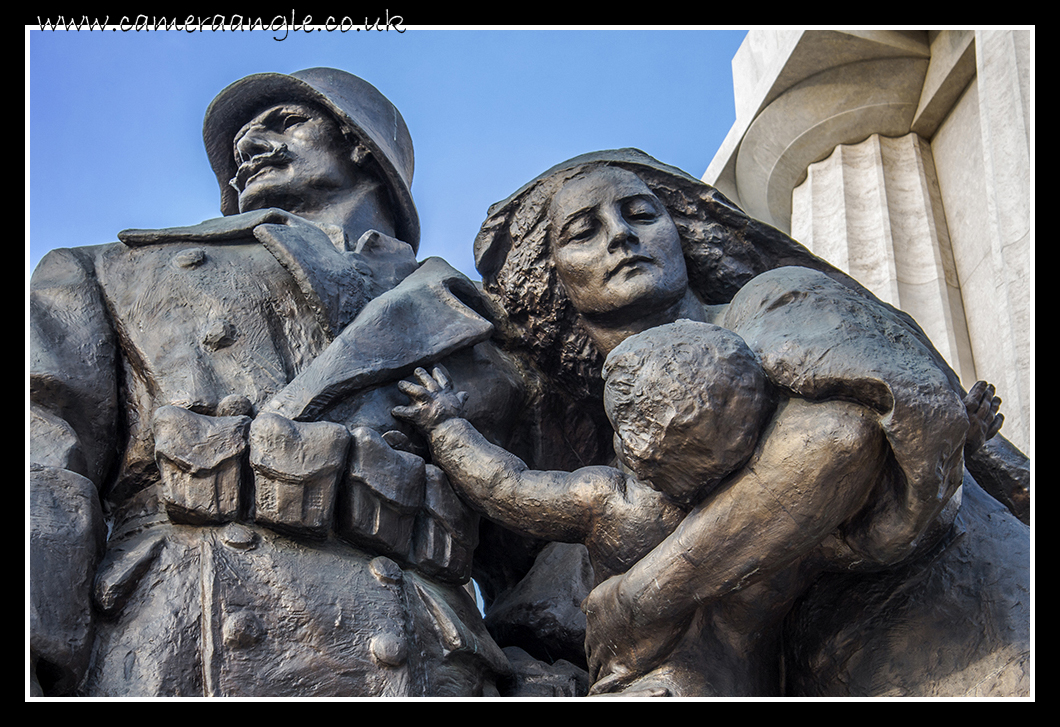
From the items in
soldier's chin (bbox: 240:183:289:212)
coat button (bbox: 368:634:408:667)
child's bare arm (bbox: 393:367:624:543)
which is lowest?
coat button (bbox: 368:634:408:667)

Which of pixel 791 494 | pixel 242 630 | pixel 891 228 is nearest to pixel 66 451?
pixel 242 630

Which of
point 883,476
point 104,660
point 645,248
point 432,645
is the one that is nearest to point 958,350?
point 645,248

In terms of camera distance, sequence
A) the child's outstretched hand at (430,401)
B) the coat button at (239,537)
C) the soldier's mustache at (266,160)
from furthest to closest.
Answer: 1. the soldier's mustache at (266,160)
2. the child's outstretched hand at (430,401)
3. the coat button at (239,537)

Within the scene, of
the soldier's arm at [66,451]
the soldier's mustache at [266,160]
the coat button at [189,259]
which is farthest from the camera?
the soldier's mustache at [266,160]

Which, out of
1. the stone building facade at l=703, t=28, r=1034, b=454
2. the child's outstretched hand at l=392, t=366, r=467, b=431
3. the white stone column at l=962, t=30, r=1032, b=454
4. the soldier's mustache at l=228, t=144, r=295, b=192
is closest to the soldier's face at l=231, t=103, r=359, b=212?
the soldier's mustache at l=228, t=144, r=295, b=192

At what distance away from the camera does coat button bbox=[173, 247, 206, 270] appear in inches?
147

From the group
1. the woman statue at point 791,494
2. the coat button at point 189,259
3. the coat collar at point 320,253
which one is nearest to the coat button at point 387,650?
the woman statue at point 791,494

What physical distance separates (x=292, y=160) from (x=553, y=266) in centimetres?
114

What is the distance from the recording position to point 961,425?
2.66 meters

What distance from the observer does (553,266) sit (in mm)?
3816

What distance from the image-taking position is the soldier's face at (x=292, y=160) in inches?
169

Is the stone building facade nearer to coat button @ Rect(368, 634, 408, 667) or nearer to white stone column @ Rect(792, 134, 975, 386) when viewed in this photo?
white stone column @ Rect(792, 134, 975, 386)

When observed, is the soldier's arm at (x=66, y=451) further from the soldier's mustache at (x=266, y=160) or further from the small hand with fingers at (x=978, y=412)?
the small hand with fingers at (x=978, y=412)

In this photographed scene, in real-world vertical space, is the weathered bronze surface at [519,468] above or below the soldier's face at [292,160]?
below
